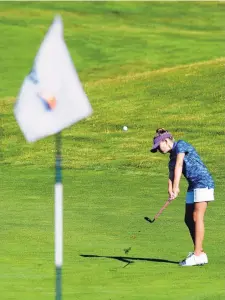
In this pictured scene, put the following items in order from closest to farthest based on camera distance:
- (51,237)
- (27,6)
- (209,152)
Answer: (51,237) → (209,152) → (27,6)

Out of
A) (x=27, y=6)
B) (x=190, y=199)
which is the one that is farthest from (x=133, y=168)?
(x=27, y=6)

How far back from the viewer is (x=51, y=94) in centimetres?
1050

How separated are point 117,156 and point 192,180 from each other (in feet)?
52.9

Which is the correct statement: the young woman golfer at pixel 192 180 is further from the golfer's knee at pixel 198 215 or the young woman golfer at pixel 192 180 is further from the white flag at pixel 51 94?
the white flag at pixel 51 94

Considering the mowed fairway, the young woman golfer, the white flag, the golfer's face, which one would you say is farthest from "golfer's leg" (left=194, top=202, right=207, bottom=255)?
the white flag

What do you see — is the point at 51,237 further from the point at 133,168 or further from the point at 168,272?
the point at 133,168

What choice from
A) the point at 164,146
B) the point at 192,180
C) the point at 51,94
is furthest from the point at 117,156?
the point at 51,94

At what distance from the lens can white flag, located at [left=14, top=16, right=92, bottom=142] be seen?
10.4m

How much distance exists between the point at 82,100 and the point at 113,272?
12.9ft

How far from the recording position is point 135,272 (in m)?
13.9

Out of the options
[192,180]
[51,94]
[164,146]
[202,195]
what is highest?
[164,146]

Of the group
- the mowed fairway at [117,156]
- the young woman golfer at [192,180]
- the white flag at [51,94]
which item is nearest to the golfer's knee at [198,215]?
the young woman golfer at [192,180]

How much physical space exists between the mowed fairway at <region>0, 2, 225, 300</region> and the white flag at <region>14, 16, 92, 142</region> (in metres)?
2.27

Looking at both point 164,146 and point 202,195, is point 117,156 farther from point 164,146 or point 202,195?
point 164,146
